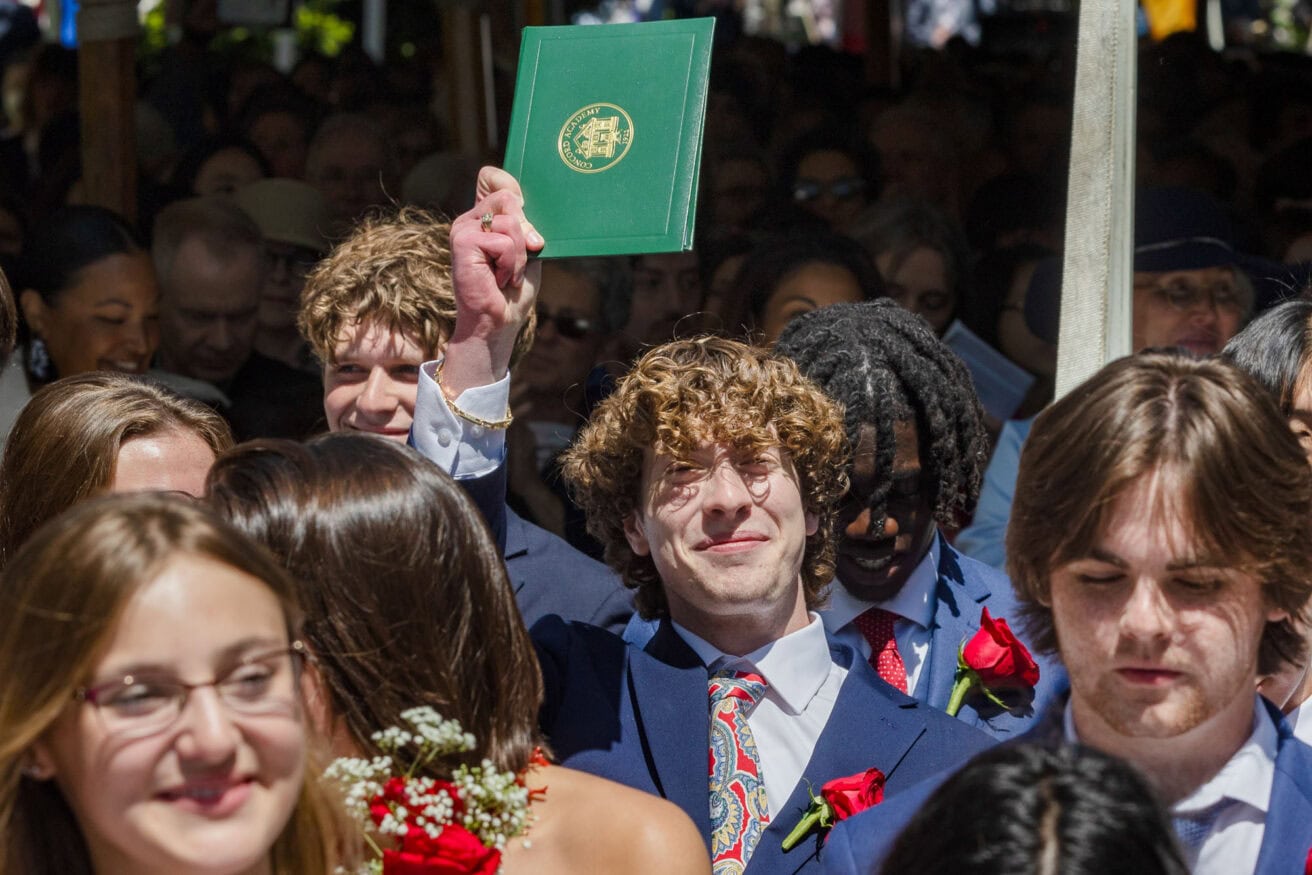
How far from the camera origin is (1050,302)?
535 cm

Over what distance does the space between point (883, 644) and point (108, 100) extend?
3516mm

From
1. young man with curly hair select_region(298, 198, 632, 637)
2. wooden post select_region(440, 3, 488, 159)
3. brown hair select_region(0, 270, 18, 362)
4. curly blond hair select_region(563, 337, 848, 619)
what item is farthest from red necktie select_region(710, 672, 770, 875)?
wooden post select_region(440, 3, 488, 159)

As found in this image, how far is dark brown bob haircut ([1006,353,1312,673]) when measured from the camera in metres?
2.35

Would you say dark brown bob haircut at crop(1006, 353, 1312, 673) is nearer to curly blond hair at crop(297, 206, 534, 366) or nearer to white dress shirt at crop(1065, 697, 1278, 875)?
white dress shirt at crop(1065, 697, 1278, 875)

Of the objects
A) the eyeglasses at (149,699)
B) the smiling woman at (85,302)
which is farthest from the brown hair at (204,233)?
the eyeglasses at (149,699)

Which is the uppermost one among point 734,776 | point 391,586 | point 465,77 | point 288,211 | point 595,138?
point 465,77

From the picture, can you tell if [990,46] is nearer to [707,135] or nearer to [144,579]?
[707,135]

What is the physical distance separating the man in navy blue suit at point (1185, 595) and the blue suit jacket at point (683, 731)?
468mm

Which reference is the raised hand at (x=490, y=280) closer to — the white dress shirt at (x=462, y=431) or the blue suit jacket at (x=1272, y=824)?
the white dress shirt at (x=462, y=431)

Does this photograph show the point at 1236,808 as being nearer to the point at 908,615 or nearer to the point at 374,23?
the point at 908,615

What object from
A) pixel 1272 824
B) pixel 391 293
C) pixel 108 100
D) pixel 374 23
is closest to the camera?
pixel 1272 824

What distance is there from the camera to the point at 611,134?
295 cm

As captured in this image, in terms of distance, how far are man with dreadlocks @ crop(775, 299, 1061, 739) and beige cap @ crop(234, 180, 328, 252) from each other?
9.41ft

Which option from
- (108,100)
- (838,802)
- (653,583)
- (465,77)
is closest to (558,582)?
(653,583)
